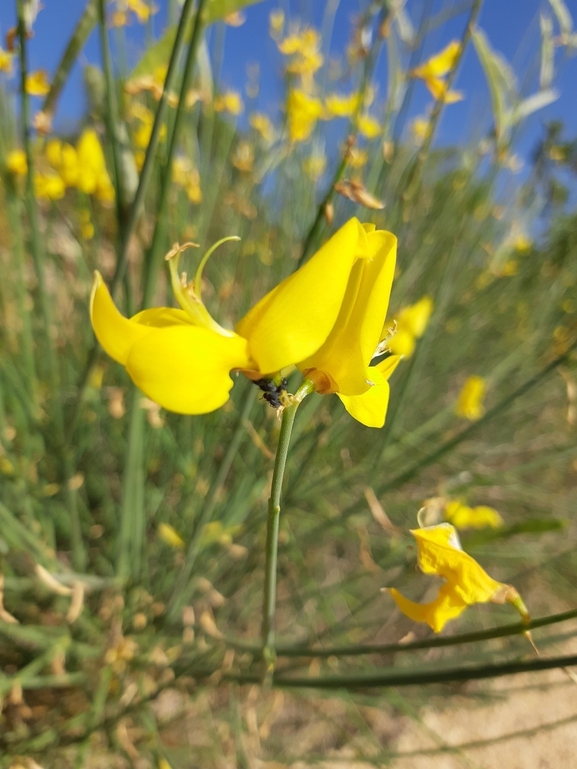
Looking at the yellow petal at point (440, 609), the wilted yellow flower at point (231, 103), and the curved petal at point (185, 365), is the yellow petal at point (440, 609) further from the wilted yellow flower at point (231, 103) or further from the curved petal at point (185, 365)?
the wilted yellow flower at point (231, 103)

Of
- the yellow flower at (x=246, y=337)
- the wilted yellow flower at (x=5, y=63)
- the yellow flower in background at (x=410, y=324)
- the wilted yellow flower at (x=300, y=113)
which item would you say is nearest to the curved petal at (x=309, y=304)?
the yellow flower at (x=246, y=337)

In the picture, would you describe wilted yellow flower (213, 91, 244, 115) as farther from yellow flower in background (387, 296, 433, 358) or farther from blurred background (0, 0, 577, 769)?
yellow flower in background (387, 296, 433, 358)

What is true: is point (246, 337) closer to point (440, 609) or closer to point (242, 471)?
point (440, 609)

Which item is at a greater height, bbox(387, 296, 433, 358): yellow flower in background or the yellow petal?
the yellow petal

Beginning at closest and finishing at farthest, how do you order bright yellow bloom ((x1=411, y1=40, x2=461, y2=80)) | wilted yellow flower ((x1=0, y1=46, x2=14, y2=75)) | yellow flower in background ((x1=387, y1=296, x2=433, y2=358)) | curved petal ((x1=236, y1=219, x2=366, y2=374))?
1. curved petal ((x1=236, y1=219, x2=366, y2=374))
2. bright yellow bloom ((x1=411, y1=40, x2=461, y2=80))
3. wilted yellow flower ((x1=0, y1=46, x2=14, y2=75))
4. yellow flower in background ((x1=387, y1=296, x2=433, y2=358))

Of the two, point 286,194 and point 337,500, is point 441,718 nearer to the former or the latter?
point 337,500

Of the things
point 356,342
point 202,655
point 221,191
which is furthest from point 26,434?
point 221,191

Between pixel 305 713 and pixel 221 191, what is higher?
pixel 221 191

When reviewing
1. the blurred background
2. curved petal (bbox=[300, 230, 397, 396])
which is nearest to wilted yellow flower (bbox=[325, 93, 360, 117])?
the blurred background
